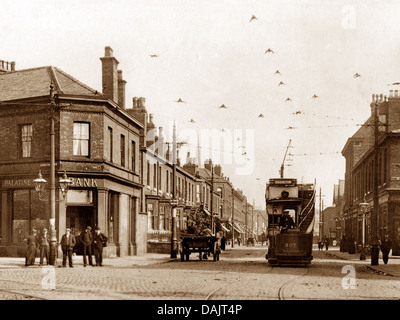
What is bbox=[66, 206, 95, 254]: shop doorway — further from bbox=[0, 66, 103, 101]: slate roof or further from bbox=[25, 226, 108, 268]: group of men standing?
bbox=[0, 66, 103, 101]: slate roof

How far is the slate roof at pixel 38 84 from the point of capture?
106 ft

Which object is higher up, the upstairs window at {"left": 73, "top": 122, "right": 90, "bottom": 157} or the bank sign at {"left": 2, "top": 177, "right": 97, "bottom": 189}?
the upstairs window at {"left": 73, "top": 122, "right": 90, "bottom": 157}

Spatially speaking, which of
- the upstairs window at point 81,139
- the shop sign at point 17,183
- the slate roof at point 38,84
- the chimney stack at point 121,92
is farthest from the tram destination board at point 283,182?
the chimney stack at point 121,92

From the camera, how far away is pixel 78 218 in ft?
105

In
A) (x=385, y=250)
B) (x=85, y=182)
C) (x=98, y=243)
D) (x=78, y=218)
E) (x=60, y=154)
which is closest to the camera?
(x=98, y=243)

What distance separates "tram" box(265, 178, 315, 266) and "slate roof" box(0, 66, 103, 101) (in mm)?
10959

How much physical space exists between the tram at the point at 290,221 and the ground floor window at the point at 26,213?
11.9 meters

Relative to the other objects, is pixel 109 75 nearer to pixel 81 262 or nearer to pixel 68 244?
pixel 81 262

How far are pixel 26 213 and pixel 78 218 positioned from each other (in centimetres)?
275

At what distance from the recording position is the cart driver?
2617 centimetres
